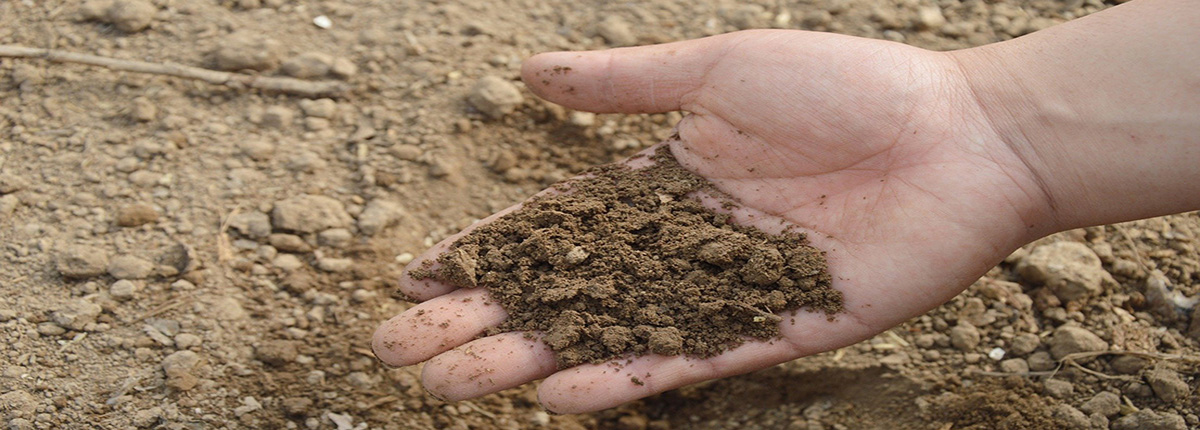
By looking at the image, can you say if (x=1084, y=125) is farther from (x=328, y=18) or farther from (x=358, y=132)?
(x=328, y=18)

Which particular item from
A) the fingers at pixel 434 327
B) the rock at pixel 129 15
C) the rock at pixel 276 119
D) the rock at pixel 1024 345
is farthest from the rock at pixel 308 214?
the rock at pixel 1024 345

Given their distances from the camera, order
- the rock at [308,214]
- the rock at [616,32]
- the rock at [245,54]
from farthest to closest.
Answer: the rock at [616,32], the rock at [245,54], the rock at [308,214]

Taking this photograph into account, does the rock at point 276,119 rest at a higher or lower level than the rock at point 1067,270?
lower

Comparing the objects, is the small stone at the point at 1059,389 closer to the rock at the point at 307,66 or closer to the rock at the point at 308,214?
the rock at the point at 308,214

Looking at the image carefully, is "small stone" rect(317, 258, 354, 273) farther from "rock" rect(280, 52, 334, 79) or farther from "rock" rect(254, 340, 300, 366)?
"rock" rect(280, 52, 334, 79)

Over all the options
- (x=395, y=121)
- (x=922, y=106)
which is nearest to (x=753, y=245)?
(x=922, y=106)
